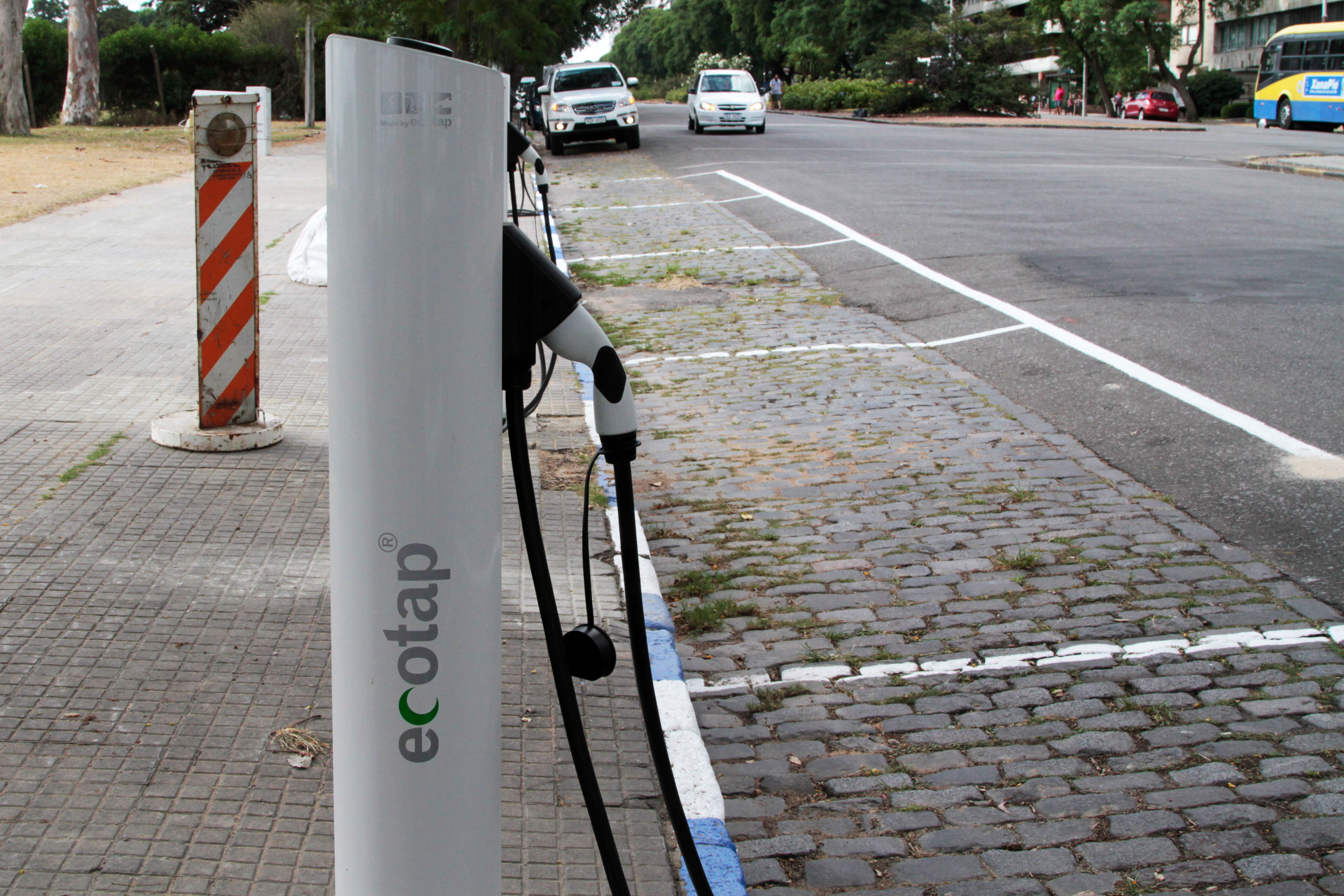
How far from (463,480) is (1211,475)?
5.17m

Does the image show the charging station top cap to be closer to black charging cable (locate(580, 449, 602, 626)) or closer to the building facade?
black charging cable (locate(580, 449, 602, 626))

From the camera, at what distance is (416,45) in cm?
171

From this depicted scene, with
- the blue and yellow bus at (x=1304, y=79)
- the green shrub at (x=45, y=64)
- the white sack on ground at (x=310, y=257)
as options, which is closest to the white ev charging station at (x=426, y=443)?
the white sack on ground at (x=310, y=257)

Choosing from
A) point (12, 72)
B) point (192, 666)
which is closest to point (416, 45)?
point (192, 666)

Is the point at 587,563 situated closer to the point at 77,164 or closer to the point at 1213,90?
the point at 77,164

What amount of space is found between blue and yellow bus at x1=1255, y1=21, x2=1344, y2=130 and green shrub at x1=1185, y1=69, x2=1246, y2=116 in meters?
22.4

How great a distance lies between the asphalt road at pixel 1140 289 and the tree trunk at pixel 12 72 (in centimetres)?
1649

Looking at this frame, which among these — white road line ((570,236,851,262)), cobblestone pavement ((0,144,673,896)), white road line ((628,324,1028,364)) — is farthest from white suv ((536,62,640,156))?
cobblestone pavement ((0,144,673,896))

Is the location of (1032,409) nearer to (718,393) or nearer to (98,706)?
(718,393)

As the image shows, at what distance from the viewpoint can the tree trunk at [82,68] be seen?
3108 cm

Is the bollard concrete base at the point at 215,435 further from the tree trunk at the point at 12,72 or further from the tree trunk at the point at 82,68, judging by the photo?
the tree trunk at the point at 82,68

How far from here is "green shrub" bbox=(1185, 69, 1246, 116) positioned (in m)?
66.4

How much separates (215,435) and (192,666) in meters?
2.43

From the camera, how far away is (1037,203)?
16250 mm
